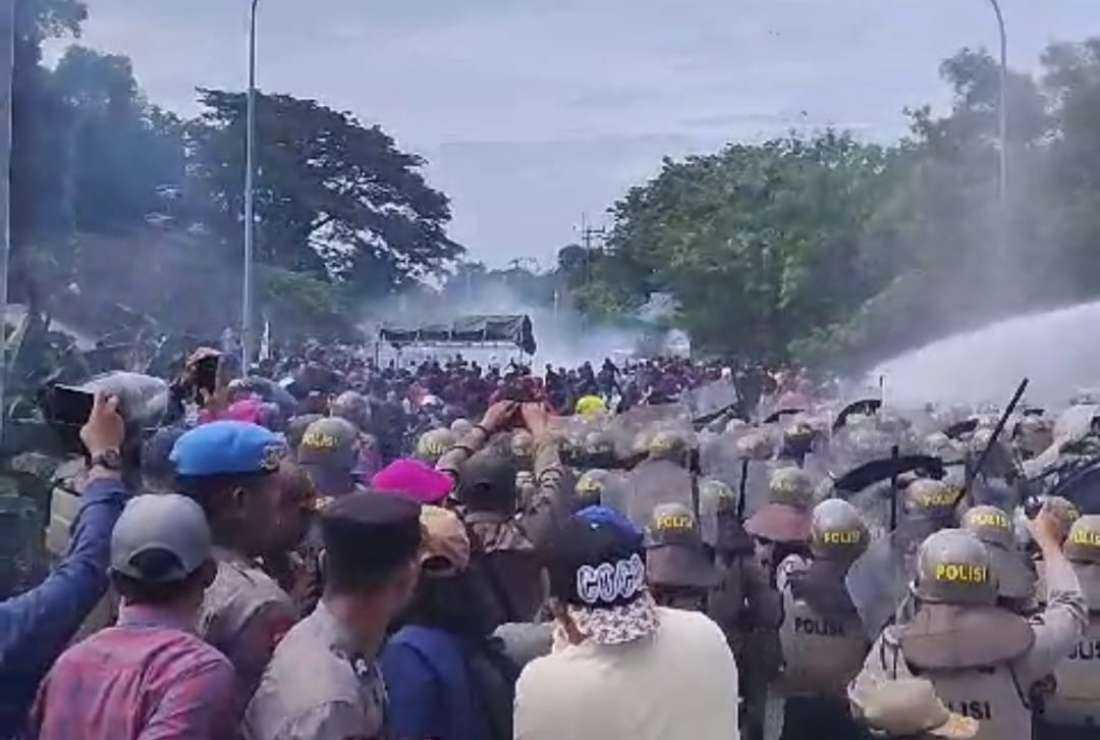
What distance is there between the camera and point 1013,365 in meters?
25.2

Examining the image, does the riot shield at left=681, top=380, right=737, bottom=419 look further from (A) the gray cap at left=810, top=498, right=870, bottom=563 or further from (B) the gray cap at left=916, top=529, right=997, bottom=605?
(B) the gray cap at left=916, top=529, right=997, bottom=605

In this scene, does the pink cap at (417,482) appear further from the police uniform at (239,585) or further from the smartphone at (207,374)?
the smartphone at (207,374)

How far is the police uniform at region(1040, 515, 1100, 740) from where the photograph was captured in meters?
7.14

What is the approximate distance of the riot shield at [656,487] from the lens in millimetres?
9797

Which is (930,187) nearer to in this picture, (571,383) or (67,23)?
(571,383)

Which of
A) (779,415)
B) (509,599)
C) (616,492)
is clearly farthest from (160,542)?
(779,415)

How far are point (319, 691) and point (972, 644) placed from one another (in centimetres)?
264

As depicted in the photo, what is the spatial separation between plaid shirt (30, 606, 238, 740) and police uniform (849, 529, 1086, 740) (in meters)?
2.40

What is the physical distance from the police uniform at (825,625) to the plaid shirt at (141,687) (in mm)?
4576

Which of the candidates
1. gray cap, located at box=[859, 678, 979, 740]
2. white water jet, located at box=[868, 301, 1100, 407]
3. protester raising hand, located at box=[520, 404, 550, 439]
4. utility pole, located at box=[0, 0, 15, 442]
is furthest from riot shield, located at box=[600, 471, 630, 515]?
white water jet, located at box=[868, 301, 1100, 407]

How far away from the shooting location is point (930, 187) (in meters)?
37.2

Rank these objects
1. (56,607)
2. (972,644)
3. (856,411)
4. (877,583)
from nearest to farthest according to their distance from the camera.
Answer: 1. (56,607)
2. (972,644)
3. (877,583)
4. (856,411)

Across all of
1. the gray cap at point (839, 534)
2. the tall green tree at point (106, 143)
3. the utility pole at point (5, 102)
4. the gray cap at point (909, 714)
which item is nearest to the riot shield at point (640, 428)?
the gray cap at point (839, 534)

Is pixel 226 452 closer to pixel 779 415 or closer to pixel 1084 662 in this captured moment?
pixel 1084 662
